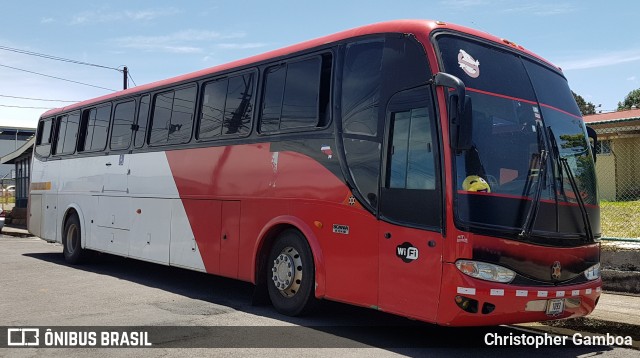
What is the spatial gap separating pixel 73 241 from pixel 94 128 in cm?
257

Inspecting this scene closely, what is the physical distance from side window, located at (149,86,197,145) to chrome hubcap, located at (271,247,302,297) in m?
3.11

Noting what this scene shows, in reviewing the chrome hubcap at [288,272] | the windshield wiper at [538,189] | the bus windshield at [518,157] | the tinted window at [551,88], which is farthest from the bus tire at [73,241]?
the windshield wiper at [538,189]

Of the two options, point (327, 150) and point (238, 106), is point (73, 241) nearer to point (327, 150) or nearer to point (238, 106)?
point (238, 106)

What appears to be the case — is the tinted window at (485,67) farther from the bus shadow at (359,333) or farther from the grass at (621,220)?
the grass at (621,220)

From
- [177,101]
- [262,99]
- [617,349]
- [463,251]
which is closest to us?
[463,251]

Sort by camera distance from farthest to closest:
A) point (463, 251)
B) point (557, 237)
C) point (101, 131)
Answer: point (101, 131) → point (557, 237) → point (463, 251)

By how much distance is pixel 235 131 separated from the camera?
8.91m

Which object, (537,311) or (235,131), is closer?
(537,311)

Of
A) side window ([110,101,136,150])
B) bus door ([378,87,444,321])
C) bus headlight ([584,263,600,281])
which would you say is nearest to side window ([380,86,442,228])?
bus door ([378,87,444,321])

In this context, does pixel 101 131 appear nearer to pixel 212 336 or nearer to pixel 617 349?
pixel 212 336

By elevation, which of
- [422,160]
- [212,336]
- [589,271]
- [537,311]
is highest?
[422,160]

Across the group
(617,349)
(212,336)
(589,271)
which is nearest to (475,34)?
(589,271)

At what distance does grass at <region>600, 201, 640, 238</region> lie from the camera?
10.9 m

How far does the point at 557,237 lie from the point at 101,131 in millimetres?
9656
